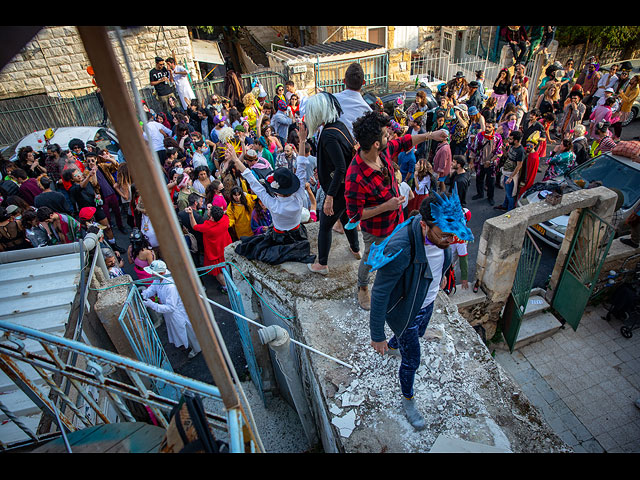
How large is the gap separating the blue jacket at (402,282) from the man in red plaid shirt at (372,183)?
70 cm

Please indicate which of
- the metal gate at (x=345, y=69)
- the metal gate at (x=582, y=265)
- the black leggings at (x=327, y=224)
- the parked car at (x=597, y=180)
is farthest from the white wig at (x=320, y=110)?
the metal gate at (x=345, y=69)

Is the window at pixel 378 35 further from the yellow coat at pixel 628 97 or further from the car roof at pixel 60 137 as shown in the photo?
the car roof at pixel 60 137

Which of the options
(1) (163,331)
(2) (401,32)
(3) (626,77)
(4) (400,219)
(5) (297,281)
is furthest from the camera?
(2) (401,32)

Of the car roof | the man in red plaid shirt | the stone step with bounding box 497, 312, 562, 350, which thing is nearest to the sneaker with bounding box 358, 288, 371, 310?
the man in red plaid shirt

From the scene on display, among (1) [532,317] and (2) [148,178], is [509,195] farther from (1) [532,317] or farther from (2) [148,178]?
(2) [148,178]

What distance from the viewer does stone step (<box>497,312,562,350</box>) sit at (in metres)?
6.38

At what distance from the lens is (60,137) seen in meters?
10.5

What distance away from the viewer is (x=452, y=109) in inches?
349

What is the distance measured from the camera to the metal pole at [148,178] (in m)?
0.82
